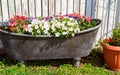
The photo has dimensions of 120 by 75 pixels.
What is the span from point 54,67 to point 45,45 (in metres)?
0.62

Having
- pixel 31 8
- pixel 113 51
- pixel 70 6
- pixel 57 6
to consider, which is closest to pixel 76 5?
pixel 70 6

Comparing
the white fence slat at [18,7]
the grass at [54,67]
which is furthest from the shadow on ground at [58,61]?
the white fence slat at [18,7]

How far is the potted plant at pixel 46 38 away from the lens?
3.98 meters

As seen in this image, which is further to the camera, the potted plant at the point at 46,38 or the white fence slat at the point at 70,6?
the white fence slat at the point at 70,6

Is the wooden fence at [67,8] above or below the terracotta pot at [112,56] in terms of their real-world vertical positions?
above

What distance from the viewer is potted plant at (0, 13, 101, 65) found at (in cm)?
398

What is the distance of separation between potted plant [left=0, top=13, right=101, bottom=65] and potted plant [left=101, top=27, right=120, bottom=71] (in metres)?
0.31

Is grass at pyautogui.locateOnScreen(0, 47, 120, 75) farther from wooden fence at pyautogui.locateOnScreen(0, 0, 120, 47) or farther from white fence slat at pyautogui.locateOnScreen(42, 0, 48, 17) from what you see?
white fence slat at pyautogui.locateOnScreen(42, 0, 48, 17)

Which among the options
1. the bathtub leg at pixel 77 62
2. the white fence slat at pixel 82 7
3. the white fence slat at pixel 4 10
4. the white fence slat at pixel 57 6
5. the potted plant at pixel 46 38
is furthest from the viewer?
the white fence slat at pixel 82 7

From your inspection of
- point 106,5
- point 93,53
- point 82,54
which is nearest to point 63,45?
point 82,54

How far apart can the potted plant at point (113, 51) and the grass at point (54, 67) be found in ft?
0.41

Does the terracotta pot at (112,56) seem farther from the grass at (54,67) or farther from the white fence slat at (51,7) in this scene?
the white fence slat at (51,7)

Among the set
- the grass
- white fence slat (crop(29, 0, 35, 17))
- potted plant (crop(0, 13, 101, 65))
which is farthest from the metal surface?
white fence slat (crop(29, 0, 35, 17))

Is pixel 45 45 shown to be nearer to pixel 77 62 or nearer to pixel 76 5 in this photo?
pixel 77 62
